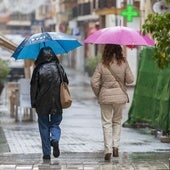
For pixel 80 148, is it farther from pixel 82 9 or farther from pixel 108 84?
pixel 82 9

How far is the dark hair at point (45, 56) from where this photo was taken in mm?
10891

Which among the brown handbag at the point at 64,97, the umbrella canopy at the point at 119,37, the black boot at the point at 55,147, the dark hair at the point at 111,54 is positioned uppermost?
the umbrella canopy at the point at 119,37

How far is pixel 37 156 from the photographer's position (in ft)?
36.7

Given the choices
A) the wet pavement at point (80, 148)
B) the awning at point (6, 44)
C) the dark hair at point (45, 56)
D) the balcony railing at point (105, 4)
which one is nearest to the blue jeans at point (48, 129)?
the wet pavement at point (80, 148)

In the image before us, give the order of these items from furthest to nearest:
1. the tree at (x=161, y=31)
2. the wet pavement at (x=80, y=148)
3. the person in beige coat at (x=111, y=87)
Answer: the person in beige coat at (x=111, y=87)
the wet pavement at (x=80, y=148)
the tree at (x=161, y=31)

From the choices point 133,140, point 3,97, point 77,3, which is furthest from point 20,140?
point 77,3

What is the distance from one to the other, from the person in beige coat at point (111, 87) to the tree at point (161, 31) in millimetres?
1125

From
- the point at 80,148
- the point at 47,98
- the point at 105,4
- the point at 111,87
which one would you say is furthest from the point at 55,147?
the point at 105,4

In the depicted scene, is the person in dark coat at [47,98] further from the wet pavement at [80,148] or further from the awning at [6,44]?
the awning at [6,44]

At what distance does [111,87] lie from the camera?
11031mm

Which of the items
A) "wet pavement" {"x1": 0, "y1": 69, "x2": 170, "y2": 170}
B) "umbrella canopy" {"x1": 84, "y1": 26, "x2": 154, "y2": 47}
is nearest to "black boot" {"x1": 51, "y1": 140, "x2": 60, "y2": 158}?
"wet pavement" {"x1": 0, "y1": 69, "x2": 170, "y2": 170}

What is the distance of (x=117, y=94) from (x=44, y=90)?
1156mm

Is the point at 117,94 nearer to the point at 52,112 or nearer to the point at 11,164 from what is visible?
the point at 52,112

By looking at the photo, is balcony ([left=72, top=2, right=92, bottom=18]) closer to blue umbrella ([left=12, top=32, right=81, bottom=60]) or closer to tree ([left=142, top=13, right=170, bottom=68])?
blue umbrella ([left=12, top=32, right=81, bottom=60])
